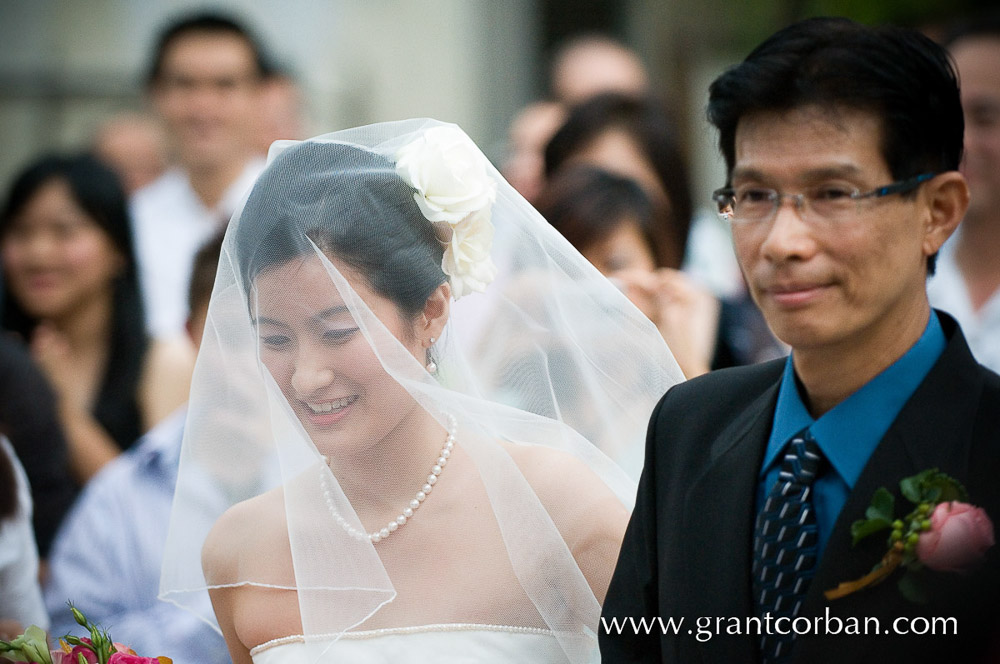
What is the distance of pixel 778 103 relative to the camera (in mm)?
2002

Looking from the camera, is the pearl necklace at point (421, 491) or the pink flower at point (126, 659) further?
the pearl necklace at point (421, 491)

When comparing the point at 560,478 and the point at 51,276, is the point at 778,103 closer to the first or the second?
the point at 560,478

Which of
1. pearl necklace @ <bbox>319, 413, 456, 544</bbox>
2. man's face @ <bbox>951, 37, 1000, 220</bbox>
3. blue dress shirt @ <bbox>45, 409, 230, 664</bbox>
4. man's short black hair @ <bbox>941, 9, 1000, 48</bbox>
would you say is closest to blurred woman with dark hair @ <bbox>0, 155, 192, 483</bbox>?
blue dress shirt @ <bbox>45, 409, 230, 664</bbox>

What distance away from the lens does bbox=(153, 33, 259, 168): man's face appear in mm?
5605

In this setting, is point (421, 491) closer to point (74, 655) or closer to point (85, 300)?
point (74, 655)

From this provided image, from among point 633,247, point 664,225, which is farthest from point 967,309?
point 633,247

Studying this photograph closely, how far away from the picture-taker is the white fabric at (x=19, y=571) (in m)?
3.18

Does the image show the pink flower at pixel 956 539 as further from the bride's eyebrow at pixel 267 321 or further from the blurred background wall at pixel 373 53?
the blurred background wall at pixel 373 53

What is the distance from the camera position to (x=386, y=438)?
2.54 metres

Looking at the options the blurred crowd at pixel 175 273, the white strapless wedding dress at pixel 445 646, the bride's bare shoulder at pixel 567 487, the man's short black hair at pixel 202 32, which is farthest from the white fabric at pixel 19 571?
the man's short black hair at pixel 202 32

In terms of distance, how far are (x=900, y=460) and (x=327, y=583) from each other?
3.63 ft

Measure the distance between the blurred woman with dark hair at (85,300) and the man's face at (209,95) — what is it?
2.19ft

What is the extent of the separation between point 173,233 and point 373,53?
3.92m

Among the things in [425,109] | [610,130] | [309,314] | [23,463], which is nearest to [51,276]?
[23,463]
